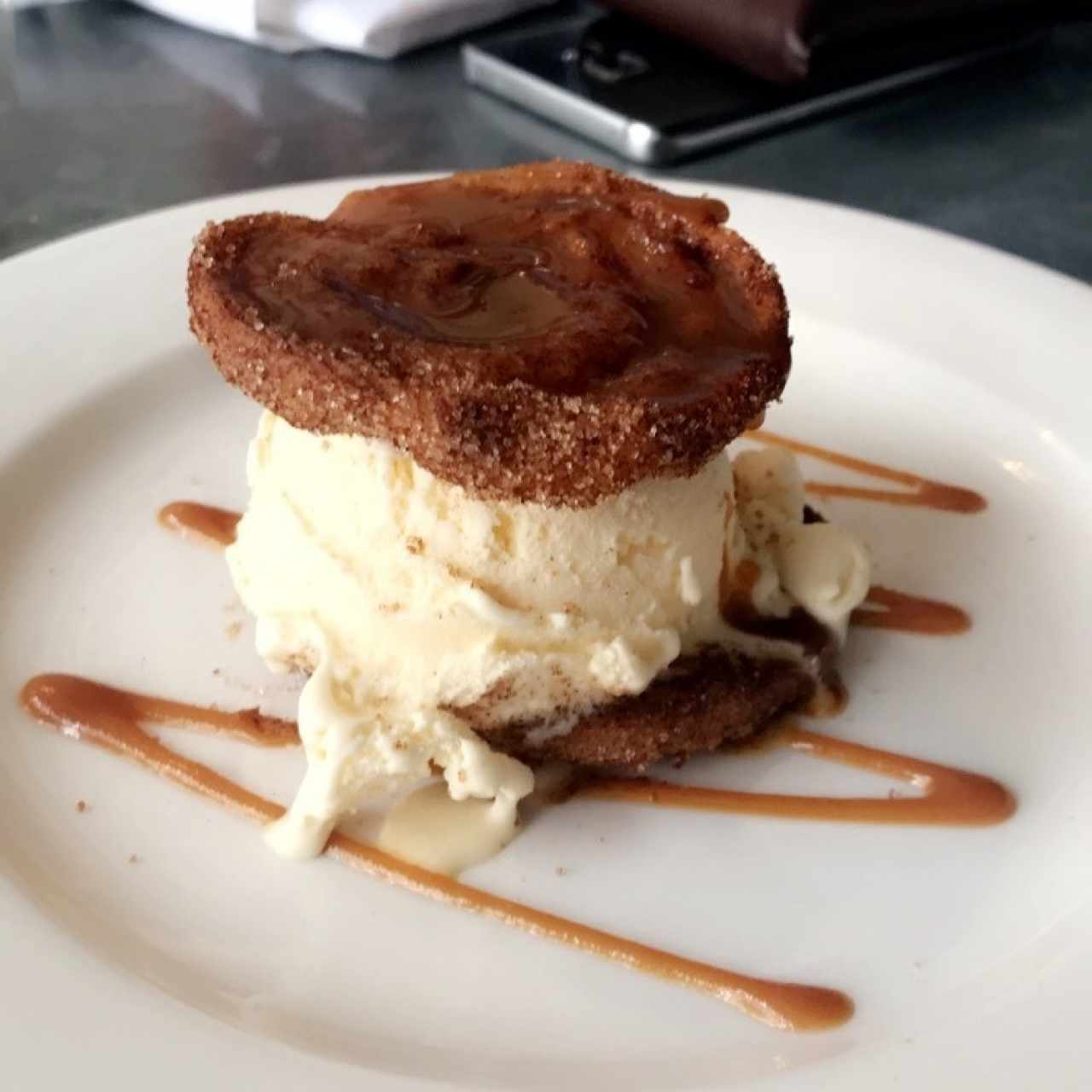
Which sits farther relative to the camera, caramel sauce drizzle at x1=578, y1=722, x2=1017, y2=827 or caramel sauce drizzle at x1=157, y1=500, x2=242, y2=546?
caramel sauce drizzle at x1=157, y1=500, x2=242, y2=546

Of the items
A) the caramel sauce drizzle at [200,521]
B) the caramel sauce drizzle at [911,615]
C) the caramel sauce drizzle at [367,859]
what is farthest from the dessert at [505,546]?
the caramel sauce drizzle at [200,521]

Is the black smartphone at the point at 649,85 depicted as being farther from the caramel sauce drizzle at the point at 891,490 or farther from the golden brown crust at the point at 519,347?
the golden brown crust at the point at 519,347

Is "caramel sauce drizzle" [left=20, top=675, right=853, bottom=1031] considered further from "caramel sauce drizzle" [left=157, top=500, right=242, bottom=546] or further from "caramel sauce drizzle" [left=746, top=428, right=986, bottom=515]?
"caramel sauce drizzle" [left=746, top=428, right=986, bottom=515]

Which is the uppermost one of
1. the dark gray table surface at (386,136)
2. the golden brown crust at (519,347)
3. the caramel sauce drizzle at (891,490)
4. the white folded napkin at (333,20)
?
the golden brown crust at (519,347)

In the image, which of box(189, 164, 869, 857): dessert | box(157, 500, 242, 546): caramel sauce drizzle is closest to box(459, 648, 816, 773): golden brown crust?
box(189, 164, 869, 857): dessert

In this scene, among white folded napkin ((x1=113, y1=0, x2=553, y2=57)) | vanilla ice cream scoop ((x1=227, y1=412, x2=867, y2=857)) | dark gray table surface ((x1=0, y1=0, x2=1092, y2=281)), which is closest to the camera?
vanilla ice cream scoop ((x1=227, y1=412, x2=867, y2=857))

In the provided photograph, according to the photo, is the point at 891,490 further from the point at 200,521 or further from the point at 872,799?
the point at 200,521
